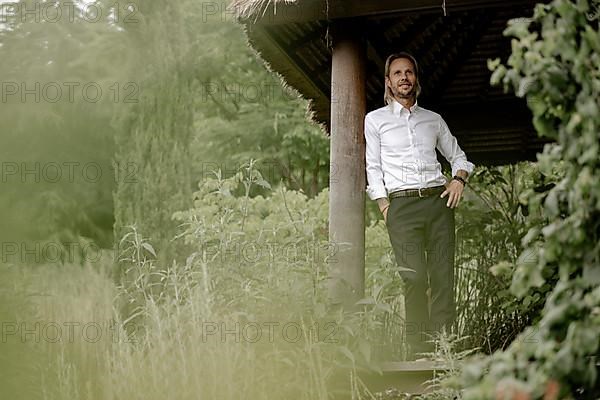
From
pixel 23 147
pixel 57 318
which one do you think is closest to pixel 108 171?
pixel 23 147

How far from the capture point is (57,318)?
6059 millimetres

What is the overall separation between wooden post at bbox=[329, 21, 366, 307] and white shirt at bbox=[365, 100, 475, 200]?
0.09m

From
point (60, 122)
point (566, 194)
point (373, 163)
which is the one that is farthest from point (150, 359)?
point (60, 122)

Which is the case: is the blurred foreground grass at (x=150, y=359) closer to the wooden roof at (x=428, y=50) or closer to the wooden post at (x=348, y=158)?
the wooden post at (x=348, y=158)

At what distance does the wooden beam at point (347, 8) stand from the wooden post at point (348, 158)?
171 millimetres

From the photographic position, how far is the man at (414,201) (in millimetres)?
5754

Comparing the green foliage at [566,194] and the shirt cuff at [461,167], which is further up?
the shirt cuff at [461,167]

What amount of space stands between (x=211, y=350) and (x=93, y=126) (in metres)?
12.0

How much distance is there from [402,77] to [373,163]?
1.68 ft

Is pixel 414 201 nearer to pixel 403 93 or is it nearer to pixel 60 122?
pixel 403 93

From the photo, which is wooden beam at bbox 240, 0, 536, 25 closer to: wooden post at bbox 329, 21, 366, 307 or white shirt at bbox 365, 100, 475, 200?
wooden post at bbox 329, 21, 366, 307

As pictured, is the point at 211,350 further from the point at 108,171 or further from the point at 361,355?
the point at 108,171

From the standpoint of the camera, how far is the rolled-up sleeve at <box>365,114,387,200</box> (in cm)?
584

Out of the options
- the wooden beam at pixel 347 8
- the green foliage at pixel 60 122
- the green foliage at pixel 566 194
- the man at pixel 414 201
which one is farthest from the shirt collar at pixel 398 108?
the green foliage at pixel 60 122
